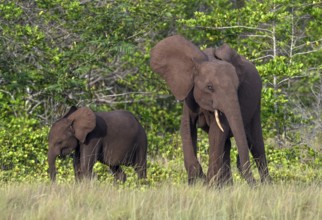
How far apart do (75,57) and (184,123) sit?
19.0 feet

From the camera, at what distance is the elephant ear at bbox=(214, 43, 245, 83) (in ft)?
34.1

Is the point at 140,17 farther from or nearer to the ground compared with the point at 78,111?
farther from the ground

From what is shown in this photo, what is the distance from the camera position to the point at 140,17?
1683 cm

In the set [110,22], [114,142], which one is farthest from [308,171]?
[110,22]

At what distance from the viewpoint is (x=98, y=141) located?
12820 mm

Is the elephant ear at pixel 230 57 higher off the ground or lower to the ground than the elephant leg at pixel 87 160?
higher

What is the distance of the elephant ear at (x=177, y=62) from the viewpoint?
10.1 m

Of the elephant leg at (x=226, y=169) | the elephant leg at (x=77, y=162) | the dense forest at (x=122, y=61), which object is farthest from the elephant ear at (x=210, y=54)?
the dense forest at (x=122, y=61)

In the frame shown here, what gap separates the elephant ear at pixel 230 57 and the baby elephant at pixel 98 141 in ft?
8.74

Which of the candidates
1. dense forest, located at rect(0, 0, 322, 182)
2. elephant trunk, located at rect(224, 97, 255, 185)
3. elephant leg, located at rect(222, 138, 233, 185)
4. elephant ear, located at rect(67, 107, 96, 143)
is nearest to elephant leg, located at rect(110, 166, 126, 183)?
dense forest, located at rect(0, 0, 322, 182)

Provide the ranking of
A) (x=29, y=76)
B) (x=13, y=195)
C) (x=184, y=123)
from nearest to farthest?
(x=13, y=195)
(x=184, y=123)
(x=29, y=76)

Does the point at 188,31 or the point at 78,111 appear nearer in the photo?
the point at 78,111

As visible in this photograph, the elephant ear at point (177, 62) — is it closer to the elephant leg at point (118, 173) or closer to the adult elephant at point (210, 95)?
the adult elephant at point (210, 95)

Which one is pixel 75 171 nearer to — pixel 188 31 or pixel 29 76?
pixel 29 76
